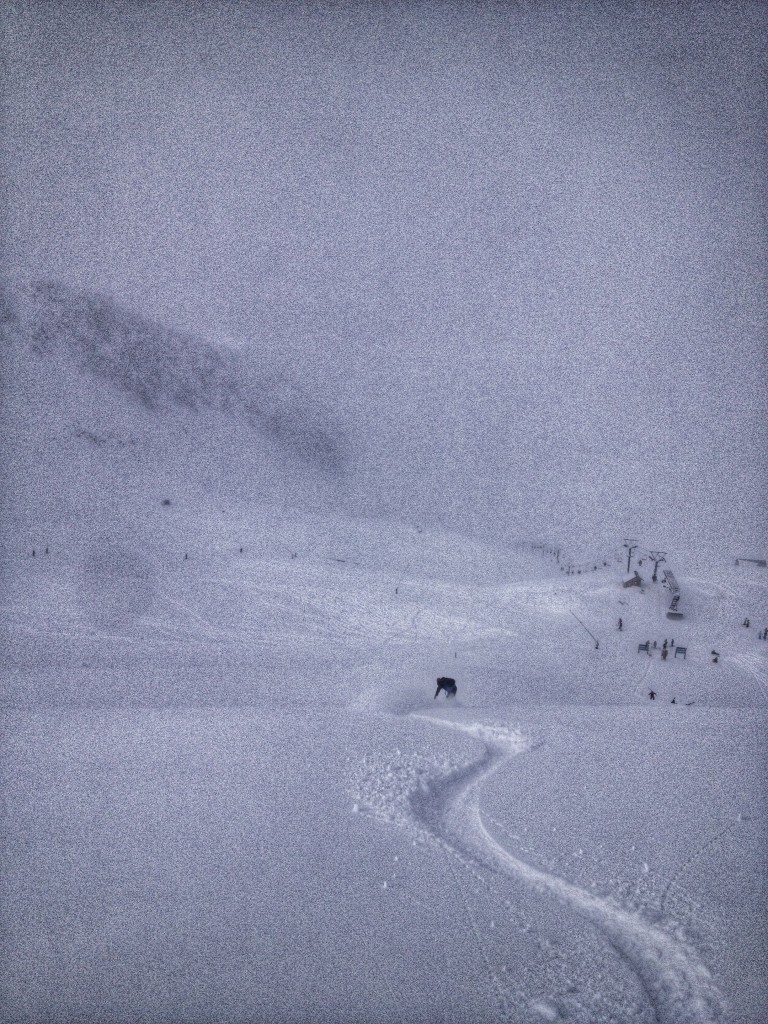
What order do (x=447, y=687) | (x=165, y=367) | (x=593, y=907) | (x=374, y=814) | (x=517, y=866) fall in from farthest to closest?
1. (x=165, y=367)
2. (x=447, y=687)
3. (x=374, y=814)
4. (x=517, y=866)
5. (x=593, y=907)

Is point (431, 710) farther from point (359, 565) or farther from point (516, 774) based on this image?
point (359, 565)

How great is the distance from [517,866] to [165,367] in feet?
194

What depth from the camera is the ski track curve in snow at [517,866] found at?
6.16 m

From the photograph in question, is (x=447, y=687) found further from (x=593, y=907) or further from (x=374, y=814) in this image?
(x=593, y=907)

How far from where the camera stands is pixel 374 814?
8.89 meters

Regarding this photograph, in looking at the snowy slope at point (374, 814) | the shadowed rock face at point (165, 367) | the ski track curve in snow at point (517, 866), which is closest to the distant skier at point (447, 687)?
the snowy slope at point (374, 814)

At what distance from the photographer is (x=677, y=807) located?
31.1 feet

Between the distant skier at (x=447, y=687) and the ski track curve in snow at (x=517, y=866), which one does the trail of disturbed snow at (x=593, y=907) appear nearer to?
the ski track curve in snow at (x=517, y=866)

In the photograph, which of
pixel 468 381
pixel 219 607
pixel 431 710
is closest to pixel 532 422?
pixel 468 381

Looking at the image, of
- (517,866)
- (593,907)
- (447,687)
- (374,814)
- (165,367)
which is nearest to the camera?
(593,907)

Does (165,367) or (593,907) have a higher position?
(165,367)

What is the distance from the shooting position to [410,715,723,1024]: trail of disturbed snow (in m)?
6.11

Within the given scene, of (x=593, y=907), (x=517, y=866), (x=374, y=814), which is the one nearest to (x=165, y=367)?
(x=374, y=814)

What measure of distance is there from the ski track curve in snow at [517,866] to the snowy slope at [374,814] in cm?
3
